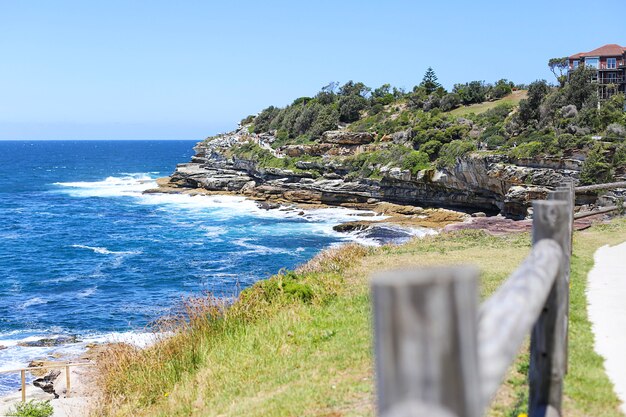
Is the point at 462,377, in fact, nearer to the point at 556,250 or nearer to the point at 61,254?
the point at 556,250

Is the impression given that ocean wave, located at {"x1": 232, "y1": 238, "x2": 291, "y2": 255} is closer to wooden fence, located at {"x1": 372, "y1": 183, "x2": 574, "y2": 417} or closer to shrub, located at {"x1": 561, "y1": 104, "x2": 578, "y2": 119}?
shrub, located at {"x1": 561, "y1": 104, "x2": 578, "y2": 119}

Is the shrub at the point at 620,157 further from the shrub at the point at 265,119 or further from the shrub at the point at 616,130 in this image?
the shrub at the point at 265,119

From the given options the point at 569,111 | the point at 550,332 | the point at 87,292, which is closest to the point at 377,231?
the point at 569,111

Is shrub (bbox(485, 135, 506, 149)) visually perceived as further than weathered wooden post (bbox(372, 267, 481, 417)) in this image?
Yes

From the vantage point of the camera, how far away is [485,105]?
62188 mm

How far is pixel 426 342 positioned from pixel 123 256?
3705 cm

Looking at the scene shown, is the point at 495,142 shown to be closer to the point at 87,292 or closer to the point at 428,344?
the point at 87,292

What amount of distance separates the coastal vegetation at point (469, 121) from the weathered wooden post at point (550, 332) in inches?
1258

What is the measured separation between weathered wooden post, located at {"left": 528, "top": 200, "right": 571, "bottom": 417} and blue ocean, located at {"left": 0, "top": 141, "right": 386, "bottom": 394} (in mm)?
7582

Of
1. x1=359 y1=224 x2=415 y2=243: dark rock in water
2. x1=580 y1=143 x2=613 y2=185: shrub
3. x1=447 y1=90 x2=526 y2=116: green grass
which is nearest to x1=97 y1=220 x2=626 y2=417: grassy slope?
x1=580 y1=143 x2=613 y2=185: shrub

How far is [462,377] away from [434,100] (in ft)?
210

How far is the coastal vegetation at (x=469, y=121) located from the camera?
120 ft

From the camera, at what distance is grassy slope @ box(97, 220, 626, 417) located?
5352mm

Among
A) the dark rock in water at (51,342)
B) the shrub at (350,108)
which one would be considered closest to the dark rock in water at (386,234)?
the dark rock in water at (51,342)
